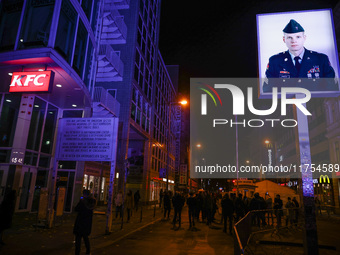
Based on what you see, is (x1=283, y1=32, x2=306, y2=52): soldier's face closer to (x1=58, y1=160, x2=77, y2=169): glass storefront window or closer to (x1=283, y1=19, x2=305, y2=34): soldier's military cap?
(x1=283, y1=19, x2=305, y2=34): soldier's military cap

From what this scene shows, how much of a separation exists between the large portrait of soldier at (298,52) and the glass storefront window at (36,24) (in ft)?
29.6

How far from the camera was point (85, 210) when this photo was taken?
7156 mm

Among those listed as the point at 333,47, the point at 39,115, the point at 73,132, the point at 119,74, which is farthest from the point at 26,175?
the point at 333,47

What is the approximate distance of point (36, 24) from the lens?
39.3 feet

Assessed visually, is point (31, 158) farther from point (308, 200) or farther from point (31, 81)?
point (308, 200)

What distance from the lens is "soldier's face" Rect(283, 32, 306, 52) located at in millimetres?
10086

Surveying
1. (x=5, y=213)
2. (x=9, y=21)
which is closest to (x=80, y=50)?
(x=9, y=21)

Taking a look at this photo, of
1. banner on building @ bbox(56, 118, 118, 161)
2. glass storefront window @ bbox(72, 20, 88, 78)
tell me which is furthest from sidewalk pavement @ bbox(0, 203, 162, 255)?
glass storefront window @ bbox(72, 20, 88, 78)

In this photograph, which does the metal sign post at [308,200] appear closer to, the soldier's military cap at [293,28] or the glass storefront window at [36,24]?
the soldier's military cap at [293,28]

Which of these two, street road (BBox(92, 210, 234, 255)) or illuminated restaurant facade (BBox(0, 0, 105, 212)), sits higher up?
illuminated restaurant facade (BBox(0, 0, 105, 212))

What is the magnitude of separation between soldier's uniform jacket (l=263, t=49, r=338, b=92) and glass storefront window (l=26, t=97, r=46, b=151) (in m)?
12.8

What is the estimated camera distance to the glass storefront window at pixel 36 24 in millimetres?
11672

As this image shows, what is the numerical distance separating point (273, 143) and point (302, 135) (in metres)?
68.4

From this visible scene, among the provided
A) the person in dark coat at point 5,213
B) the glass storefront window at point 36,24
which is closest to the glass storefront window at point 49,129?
the glass storefront window at point 36,24
